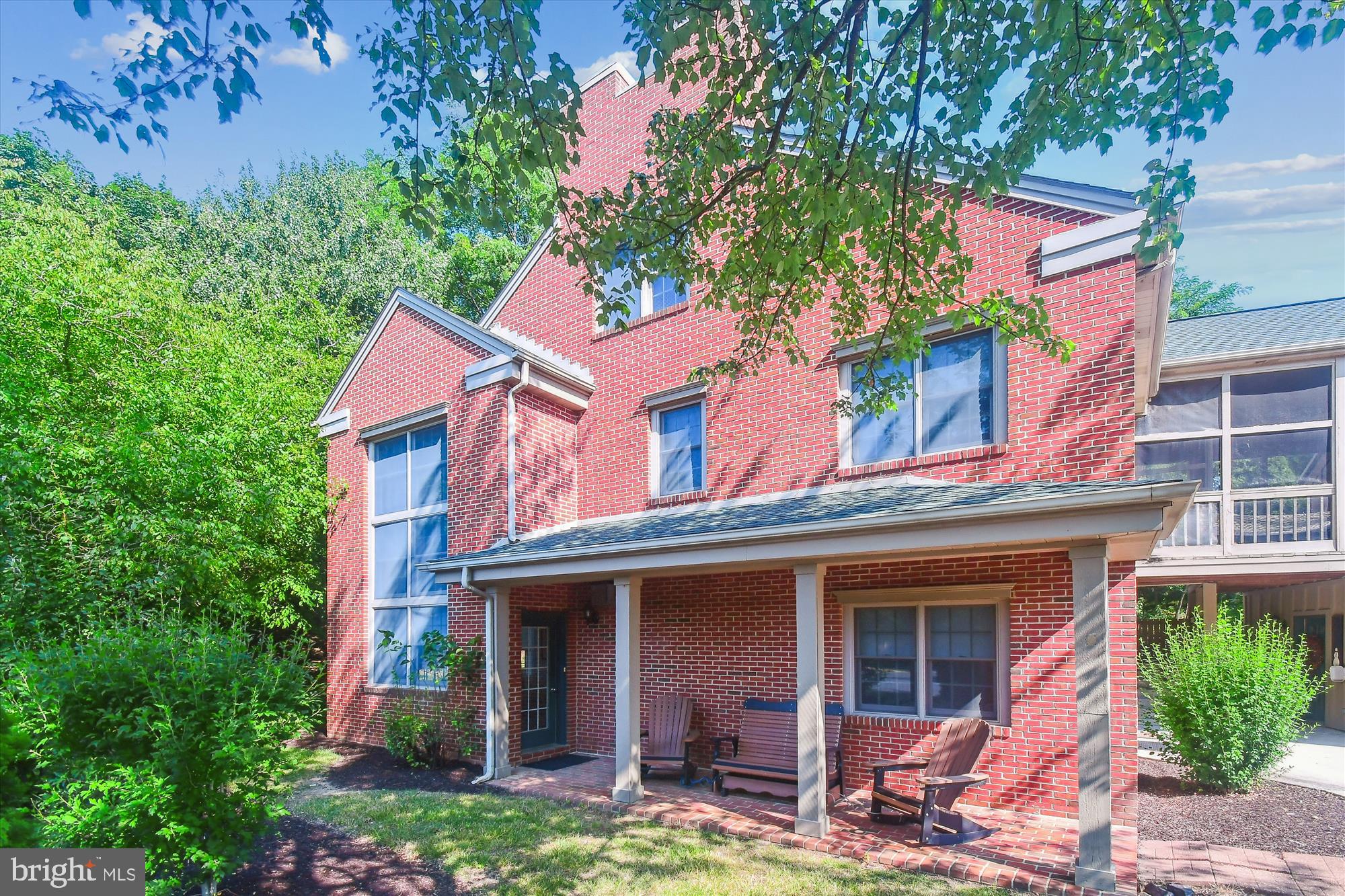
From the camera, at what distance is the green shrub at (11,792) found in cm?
298

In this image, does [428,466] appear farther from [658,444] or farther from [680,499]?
[680,499]

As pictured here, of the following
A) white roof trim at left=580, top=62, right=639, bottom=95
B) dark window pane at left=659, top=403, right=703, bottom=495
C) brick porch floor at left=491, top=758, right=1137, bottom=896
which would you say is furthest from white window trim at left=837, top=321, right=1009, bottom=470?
white roof trim at left=580, top=62, right=639, bottom=95

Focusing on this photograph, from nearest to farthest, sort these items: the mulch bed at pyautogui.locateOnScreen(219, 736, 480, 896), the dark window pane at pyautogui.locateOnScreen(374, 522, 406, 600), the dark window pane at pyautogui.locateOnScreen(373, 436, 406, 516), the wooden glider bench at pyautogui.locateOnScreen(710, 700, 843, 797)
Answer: the mulch bed at pyautogui.locateOnScreen(219, 736, 480, 896) < the wooden glider bench at pyautogui.locateOnScreen(710, 700, 843, 797) < the dark window pane at pyautogui.locateOnScreen(374, 522, 406, 600) < the dark window pane at pyautogui.locateOnScreen(373, 436, 406, 516)

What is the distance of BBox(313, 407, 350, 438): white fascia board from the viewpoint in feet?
41.2

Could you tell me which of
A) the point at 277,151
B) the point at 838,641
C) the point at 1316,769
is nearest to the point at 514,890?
the point at 838,641

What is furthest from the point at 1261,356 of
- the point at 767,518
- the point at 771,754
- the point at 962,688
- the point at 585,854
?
the point at 585,854

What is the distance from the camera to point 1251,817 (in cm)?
719

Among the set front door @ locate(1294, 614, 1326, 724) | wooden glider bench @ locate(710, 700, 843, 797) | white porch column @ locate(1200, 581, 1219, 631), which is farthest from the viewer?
front door @ locate(1294, 614, 1326, 724)

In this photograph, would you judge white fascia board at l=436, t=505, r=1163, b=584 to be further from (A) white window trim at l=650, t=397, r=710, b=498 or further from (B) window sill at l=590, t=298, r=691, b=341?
(B) window sill at l=590, t=298, r=691, b=341

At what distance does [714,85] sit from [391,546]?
31.1ft

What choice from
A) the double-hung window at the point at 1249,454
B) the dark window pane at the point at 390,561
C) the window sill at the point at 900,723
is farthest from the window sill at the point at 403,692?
the double-hung window at the point at 1249,454

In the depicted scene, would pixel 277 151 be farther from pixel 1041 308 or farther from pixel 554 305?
pixel 1041 308

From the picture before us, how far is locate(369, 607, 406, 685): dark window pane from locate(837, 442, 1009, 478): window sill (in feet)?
24.7

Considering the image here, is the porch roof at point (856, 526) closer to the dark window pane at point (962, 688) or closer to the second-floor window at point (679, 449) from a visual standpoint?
the second-floor window at point (679, 449)
